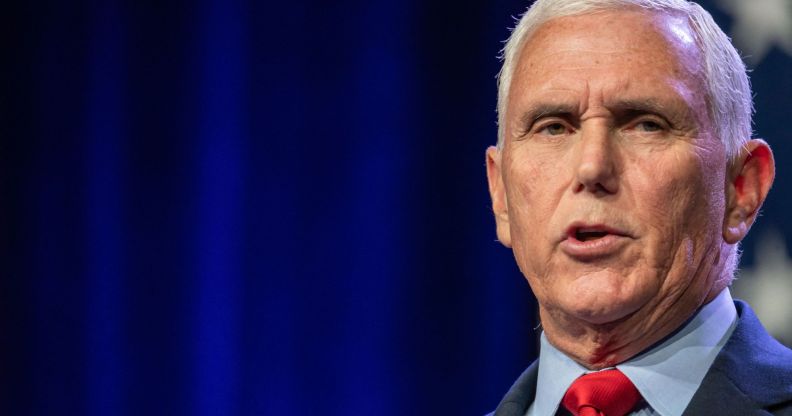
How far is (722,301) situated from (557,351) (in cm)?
30

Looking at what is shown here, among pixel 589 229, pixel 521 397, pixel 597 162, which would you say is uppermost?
pixel 597 162

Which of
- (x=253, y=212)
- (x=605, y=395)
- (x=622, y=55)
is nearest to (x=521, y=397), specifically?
(x=605, y=395)

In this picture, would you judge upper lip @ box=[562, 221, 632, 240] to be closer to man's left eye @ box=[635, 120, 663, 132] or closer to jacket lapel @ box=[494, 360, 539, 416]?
man's left eye @ box=[635, 120, 663, 132]

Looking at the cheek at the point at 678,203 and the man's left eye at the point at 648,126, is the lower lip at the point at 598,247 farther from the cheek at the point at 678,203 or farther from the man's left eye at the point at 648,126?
the man's left eye at the point at 648,126

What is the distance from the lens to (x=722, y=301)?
Result: 79.6 inches

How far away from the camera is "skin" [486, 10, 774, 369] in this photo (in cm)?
190

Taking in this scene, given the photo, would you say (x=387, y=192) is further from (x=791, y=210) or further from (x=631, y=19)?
(x=631, y=19)

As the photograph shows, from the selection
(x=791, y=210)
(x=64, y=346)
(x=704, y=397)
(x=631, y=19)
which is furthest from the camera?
(x=64, y=346)

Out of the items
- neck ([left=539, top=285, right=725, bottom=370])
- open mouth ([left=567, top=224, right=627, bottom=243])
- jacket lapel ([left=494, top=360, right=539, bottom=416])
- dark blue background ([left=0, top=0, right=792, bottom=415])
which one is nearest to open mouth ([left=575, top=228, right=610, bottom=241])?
open mouth ([left=567, top=224, right=627, bottom=243])

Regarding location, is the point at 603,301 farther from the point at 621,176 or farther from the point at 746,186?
the point at 746,186

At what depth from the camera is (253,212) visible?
3.14m

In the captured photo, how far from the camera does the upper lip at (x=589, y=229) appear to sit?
189cm

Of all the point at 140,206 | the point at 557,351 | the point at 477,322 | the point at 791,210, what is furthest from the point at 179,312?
the point at 791,210

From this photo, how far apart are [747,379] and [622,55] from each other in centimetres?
57
